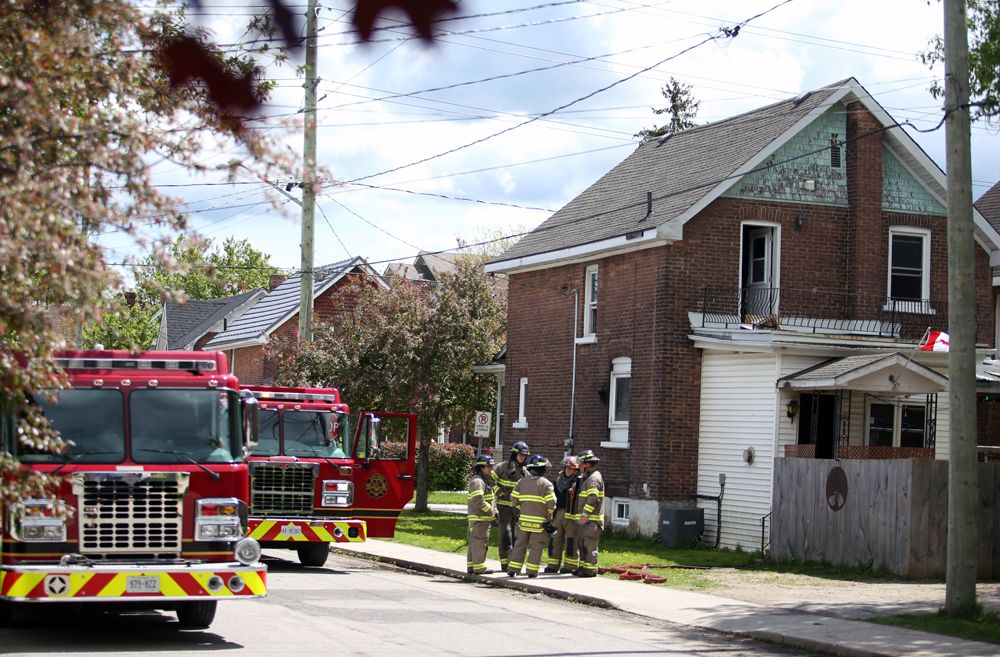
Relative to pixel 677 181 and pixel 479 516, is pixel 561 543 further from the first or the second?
pixel 677 181

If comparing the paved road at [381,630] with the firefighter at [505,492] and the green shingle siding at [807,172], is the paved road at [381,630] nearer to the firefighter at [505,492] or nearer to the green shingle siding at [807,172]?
the firefighter at [505,492]

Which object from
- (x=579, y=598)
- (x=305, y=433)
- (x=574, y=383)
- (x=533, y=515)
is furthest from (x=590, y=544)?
(x=574, y=383)

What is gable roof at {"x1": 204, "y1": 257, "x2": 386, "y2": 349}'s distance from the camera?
4819cm

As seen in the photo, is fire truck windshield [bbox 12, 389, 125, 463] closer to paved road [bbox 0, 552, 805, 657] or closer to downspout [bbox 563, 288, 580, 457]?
paved road [bbox 0, 552, 805, 657]

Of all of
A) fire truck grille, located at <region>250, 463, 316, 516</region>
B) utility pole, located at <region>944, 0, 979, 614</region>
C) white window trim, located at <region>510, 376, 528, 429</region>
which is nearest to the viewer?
utility pole, located at <region>944, 0, 979, 614</region>

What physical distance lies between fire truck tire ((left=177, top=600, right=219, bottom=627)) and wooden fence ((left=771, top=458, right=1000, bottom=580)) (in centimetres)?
1055

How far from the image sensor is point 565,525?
19219 millimetres

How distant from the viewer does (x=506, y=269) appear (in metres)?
31.8

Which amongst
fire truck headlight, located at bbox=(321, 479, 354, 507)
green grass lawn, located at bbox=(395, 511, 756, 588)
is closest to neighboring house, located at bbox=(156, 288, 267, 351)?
green grass lawn, located at bbox=(395, 511, 756, 588)

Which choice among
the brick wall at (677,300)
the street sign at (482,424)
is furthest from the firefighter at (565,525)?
the street sign at (482,424)

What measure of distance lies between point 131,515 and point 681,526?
14337 mm

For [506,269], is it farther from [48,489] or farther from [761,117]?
[48,489]

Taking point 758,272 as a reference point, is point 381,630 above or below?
below

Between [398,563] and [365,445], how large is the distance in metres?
2.33
